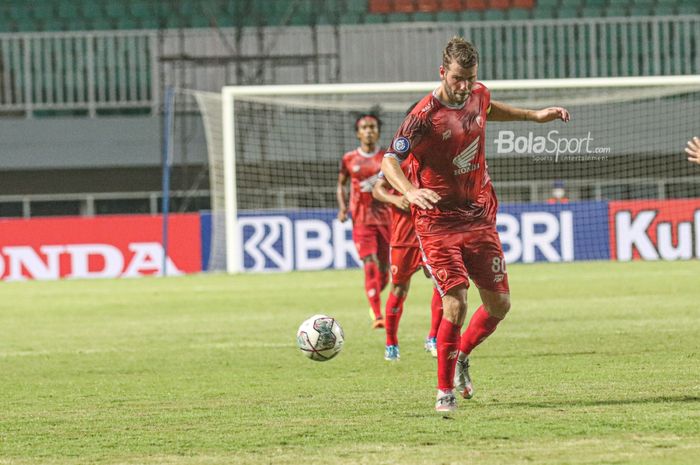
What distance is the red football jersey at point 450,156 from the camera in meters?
7.34

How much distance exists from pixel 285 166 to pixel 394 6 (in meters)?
6.61

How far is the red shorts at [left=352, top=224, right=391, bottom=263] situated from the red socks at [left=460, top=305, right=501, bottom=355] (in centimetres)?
554

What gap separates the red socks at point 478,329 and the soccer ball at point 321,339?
148 cm

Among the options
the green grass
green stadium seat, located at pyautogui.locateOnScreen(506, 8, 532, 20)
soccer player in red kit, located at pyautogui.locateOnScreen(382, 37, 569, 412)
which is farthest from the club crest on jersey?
green stadium seat, located at pyautogui.locateOnScreen(506, 8, 532, 20)

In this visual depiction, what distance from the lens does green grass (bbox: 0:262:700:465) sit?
596 cm

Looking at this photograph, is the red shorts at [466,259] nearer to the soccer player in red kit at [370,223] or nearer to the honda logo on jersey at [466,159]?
the honda logo on jersey at [466,159]

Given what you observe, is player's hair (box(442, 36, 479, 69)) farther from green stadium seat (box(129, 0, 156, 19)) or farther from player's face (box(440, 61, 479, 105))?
green stadium seat (box(129, 0, 156, 19))

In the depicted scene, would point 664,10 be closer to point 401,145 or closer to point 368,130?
point 368,130

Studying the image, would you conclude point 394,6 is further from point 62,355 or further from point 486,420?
point 486,420

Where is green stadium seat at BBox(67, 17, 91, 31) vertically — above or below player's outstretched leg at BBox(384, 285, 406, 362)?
above

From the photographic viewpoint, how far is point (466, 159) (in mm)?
7508

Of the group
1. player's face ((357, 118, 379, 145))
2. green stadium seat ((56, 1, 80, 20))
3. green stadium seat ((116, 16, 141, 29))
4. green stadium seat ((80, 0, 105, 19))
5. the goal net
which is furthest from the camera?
green stadium seat ((80, 0, 105, 19))

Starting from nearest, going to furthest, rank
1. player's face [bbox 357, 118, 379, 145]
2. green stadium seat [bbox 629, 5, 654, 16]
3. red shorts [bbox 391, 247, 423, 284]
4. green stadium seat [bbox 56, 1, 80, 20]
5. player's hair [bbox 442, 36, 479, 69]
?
player's hair [bbox 442, 36, 479, 69] → red shorts [bbox 391, 247, 423, 284] → player's face [bbox 357, 118, 379, 145] → green stadium seat [bbox 629, 5, 654, 16] → green stadium seat [bbox 56, 1, 80, 20]

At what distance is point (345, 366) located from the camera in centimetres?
988
